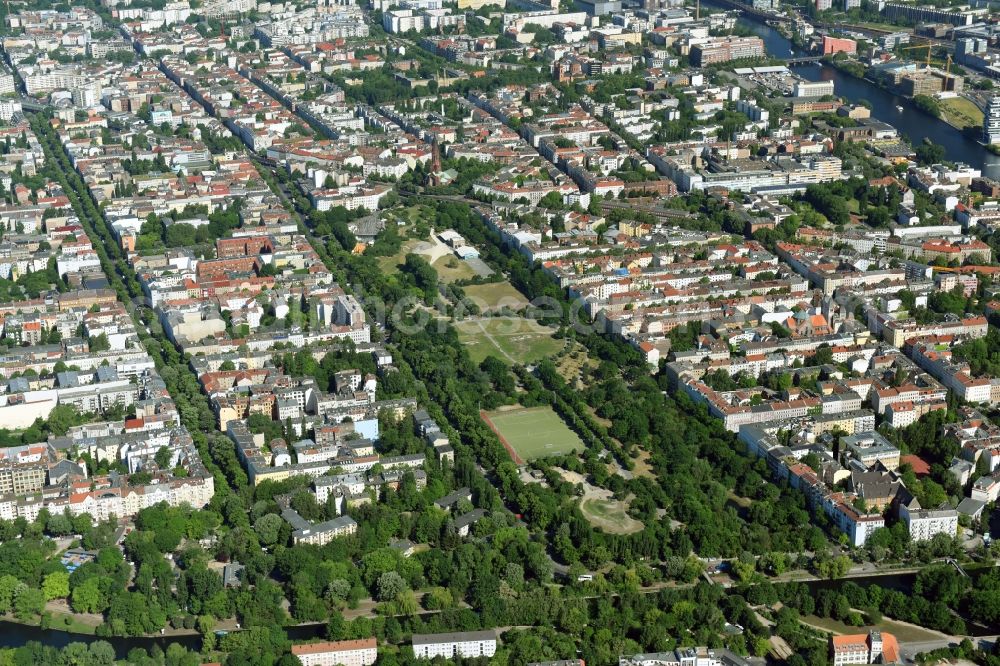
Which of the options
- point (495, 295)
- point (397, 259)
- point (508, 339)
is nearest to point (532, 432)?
point (508, 339)

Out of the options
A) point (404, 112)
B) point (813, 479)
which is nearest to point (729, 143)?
point (404, 112)

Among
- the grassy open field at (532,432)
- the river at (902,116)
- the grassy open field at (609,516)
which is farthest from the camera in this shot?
the river at (902,116)

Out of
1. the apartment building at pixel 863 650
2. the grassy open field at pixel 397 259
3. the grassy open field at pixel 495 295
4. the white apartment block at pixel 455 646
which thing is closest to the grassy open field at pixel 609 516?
the white apartment block at pixel 455 646


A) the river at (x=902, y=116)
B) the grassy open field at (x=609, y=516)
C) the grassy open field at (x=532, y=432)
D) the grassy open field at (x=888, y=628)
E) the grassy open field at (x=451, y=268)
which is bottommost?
the river at (x=902, y=116)

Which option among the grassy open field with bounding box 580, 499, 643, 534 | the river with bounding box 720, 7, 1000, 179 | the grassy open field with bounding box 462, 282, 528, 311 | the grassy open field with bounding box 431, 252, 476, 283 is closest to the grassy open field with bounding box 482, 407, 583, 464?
the grassy open field with bounding box 580, 499, 643, 534

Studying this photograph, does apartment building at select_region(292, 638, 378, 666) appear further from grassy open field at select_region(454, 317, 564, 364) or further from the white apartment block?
grassy open field at select_region(454, 317, 564, 364)

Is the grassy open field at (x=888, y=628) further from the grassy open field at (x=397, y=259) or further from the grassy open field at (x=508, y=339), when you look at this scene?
the grassy open field at (x=397, y=259)

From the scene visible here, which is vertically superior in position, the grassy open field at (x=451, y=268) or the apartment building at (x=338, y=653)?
the apartment building at (x=338, y=653)
